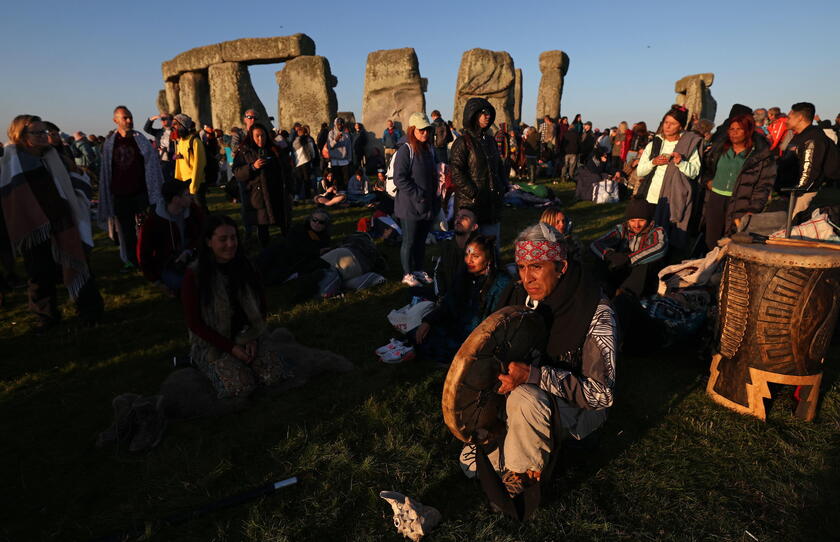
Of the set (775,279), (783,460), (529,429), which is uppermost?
(775,279)

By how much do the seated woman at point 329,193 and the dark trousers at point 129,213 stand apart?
210 inches

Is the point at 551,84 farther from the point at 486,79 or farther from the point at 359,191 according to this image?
the point at 359,191

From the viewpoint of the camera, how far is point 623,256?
16.9 ft

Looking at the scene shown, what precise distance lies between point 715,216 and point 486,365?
4.93 metres

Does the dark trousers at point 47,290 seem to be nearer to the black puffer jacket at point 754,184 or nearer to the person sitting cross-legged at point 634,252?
the person sitting cross-legged at point 634,252

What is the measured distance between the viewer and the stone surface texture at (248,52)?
58.5 ft

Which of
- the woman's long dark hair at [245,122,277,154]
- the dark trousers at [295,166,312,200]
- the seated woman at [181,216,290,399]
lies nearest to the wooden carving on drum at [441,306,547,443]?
the seated woman at [181,216,290,399]

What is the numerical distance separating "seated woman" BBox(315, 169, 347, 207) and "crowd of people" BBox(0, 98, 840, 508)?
9.69 feet

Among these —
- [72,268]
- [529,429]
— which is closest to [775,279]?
[529,429]

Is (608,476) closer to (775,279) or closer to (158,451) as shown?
(775,279)

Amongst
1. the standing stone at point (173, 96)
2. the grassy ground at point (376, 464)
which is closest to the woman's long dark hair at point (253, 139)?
the grassy ground at point (376, 464)

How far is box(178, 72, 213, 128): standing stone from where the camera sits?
19861mm

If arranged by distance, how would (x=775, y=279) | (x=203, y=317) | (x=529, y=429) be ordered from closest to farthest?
(x=529, y=429), (x=775, y=279), (x=203, y=317)

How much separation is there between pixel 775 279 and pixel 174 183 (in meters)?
5.23
